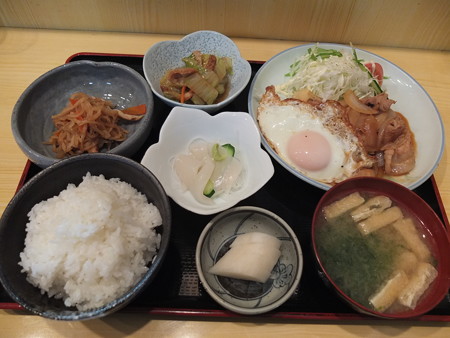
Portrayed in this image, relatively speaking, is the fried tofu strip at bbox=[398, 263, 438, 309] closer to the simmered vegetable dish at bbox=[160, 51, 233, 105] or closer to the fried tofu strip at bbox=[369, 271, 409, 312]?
the fried tofu strip at bbox=[369, 271, 409, 312]

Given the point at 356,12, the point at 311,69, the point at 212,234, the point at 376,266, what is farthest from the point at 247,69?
the point at 376,266

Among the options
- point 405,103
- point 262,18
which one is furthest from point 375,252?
point 262,18

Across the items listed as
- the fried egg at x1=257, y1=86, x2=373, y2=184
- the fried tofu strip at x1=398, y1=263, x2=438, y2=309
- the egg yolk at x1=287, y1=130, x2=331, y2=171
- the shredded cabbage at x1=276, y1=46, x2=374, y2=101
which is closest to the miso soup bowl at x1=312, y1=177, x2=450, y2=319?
the fried tofu strip at x1=398, y1=263, x2=438, y2=309

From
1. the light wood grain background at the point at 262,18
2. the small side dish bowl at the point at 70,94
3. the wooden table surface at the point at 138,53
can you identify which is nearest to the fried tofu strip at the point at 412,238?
the wooden table surface at the point at 138,53

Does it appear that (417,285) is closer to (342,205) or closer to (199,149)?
(342,205)

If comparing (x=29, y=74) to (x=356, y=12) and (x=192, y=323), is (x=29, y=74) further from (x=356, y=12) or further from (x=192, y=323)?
(x=356, y=12)
